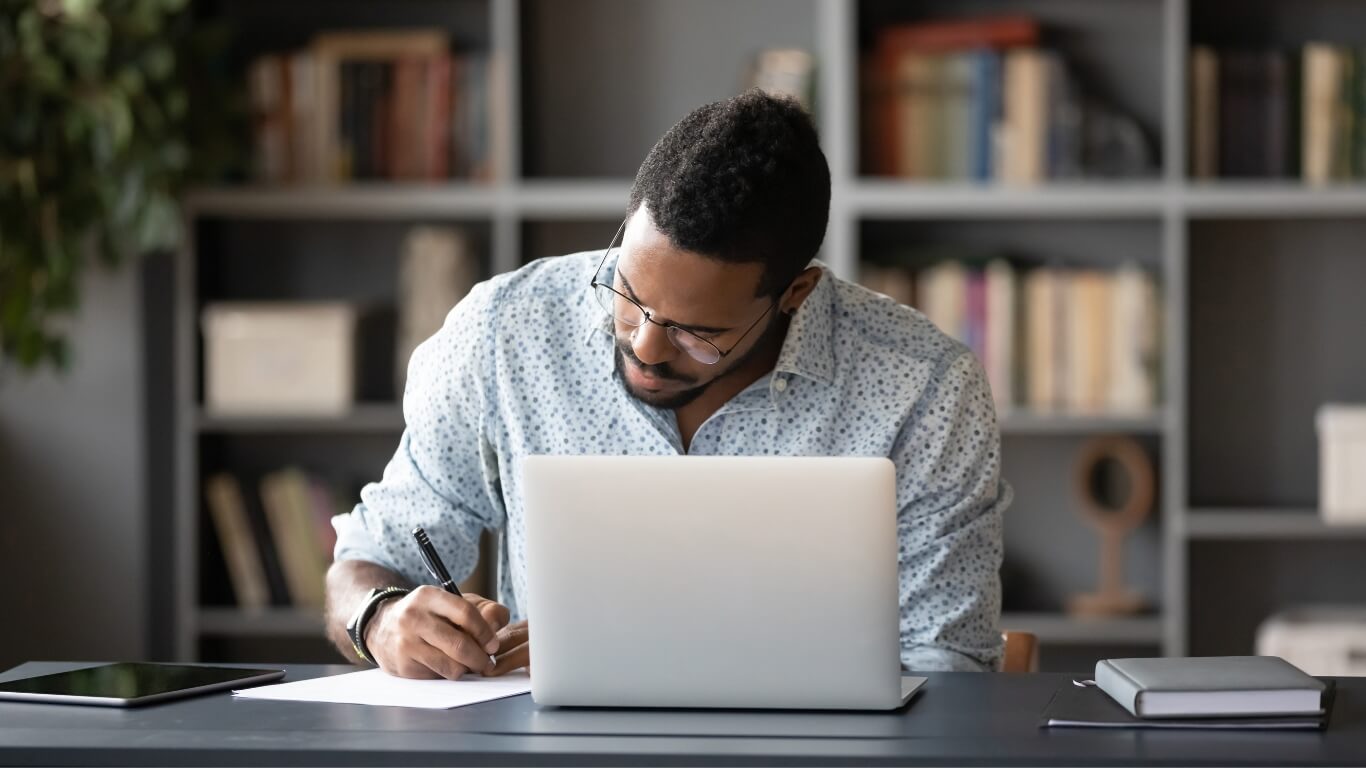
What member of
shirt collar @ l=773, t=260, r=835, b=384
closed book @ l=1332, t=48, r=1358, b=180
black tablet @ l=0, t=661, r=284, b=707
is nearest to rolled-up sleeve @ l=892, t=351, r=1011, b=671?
shirt collar @ l=773, t=260, r=835, b=384

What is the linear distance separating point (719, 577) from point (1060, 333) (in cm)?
216

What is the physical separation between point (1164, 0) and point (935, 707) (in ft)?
7.94

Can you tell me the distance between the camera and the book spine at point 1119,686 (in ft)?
4.36

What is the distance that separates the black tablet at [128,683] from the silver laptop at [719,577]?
1.11ft

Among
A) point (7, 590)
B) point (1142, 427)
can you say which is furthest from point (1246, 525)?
point (7, 590)

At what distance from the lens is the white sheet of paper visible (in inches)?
56.8

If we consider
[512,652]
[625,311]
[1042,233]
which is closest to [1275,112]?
[1042,233]

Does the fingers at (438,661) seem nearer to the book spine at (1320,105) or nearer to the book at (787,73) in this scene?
the book at (787,73)

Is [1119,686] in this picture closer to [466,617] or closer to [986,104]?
[466,617]

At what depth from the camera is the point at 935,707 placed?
140 cm

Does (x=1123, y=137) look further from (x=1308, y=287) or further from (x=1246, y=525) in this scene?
(x=1246, y=525)

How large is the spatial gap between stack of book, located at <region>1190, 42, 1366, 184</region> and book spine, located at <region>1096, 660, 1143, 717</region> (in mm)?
2135

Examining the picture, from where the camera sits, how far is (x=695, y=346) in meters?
1.71

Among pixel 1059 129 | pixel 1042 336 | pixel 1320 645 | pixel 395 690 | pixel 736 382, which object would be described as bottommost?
pixel 1320 645
